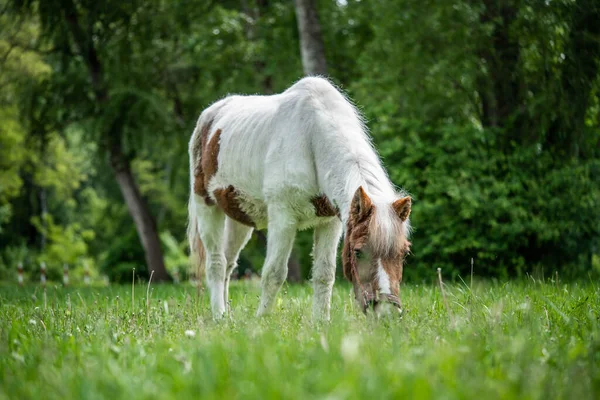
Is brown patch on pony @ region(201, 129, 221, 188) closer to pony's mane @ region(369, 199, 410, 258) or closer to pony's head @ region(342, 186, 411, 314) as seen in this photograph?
pony's head @ region(342, 186, 411, 314)

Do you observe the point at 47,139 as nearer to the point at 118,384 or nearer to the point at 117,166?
the point at 117,166

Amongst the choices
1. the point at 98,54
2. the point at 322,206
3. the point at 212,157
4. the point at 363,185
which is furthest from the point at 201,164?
the point at 98,54

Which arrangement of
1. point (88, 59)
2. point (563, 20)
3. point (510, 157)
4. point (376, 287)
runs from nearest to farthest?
point (376, 287), point (563, 20), point (510, 157), point (88, 59)

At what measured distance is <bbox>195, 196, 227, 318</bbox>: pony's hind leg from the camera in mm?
7406

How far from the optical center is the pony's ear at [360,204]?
183 inches

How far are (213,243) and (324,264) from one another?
1986mm

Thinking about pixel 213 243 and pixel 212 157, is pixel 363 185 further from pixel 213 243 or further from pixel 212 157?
pixel 213 243

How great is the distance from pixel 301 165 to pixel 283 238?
2.19ft

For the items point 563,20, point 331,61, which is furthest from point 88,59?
point 563,20

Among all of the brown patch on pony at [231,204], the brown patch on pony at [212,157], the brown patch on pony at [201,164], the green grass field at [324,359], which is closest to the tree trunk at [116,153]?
the brown patch on pony at [201,164]

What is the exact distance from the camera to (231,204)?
22.8 ft

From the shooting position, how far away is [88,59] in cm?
1752

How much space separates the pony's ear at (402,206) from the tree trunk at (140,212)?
13.7 metres

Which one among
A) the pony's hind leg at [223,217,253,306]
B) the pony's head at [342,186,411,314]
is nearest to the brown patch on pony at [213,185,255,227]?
the pony's hind leg at [223,217,253,306]
